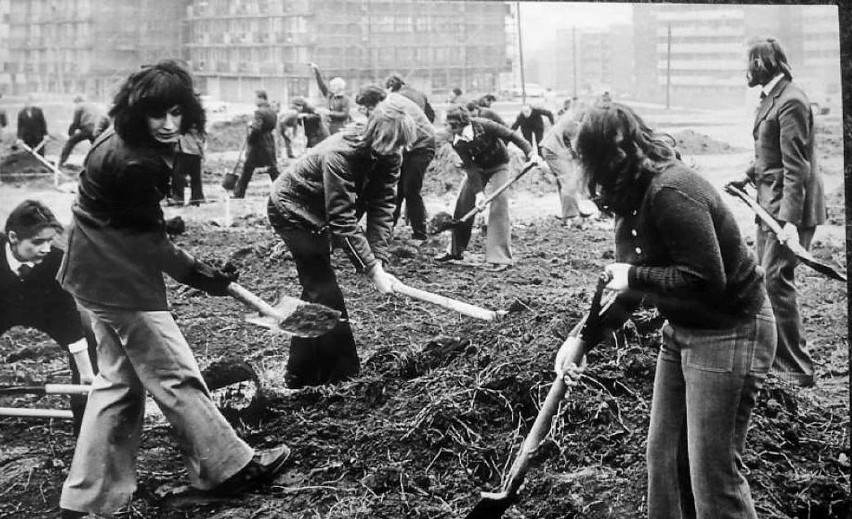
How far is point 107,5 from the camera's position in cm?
285

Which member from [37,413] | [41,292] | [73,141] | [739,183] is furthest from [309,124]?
[739,183]

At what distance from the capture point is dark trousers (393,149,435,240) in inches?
122

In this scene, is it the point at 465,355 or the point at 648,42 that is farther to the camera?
the point at 648,42

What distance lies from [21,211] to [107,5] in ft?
2.35

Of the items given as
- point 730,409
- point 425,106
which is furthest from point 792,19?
point 730,409

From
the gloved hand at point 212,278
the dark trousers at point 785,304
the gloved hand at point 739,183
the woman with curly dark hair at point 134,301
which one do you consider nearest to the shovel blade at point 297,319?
the gloved hand at point 212,278

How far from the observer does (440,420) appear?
2877 mm

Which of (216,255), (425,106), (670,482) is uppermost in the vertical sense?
(425,106)

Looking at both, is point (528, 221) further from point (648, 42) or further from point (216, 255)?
point (216, 255)

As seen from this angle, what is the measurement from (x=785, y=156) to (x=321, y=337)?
1.78m

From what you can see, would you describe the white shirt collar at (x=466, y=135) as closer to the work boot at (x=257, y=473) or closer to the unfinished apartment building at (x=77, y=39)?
the unfinished apartment building at (x=77, y=39)

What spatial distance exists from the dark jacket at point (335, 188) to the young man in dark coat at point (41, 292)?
71 cm

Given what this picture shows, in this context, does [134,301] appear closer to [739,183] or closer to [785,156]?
[739,183]

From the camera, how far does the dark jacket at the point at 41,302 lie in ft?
8.79
